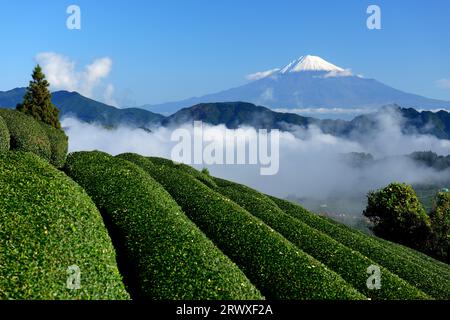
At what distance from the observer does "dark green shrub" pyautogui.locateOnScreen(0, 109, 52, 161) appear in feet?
115

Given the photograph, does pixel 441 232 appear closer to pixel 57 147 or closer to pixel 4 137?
pixel 57 147

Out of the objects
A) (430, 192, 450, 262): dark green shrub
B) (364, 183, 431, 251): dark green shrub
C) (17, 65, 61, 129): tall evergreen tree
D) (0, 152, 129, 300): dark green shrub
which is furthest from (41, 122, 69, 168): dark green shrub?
(430, 192, 450, 262): dark green shrub

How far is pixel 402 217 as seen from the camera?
5641cm

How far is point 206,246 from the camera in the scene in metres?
20.7

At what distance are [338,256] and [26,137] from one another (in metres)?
25.6

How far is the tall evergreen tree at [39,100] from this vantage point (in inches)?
2352

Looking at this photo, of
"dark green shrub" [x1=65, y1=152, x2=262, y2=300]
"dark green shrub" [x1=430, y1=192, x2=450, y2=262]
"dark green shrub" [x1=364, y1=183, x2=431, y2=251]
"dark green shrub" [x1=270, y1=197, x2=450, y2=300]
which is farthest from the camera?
"dark green shrub" [x1=364, y1=183, x2=431, y2=251]

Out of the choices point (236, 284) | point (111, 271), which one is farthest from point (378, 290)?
point (111, 271)

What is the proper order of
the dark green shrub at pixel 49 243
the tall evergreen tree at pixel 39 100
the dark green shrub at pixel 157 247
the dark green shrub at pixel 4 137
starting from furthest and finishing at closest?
the tall evergreen tree at pixel 39 100 < the dark green shrub at pixel 4 137 < the dark green shrub at pixel 157 247 < the dark green shrub at pixel 49 243

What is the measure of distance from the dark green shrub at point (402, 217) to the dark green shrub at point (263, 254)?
112 ft

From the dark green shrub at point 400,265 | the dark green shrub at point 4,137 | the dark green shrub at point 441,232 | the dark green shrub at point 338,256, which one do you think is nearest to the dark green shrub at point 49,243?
the dark green shrub at point 4,137

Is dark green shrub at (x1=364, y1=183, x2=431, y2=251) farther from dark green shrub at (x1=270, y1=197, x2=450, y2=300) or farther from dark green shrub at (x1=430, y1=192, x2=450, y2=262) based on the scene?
dark green shrub at (x1=270, y1=197, x2=450, y2=300)

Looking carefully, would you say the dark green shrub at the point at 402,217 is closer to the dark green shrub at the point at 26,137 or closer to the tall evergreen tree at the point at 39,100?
the dark green shrub at the point at 26,137

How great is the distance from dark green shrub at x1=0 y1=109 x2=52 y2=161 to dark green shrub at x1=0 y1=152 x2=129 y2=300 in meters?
12.8
